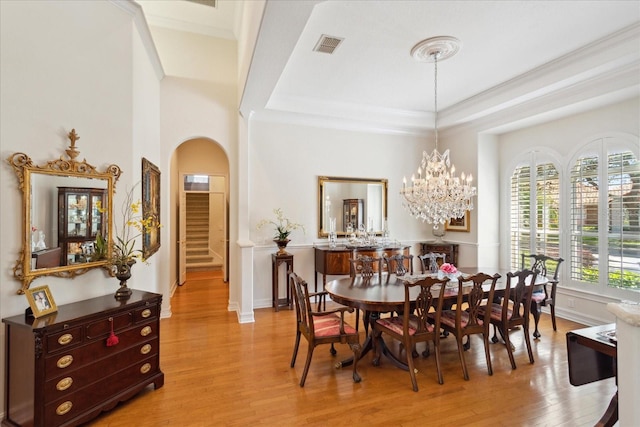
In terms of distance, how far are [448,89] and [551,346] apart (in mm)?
3541

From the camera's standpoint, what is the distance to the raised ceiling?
2.82 m

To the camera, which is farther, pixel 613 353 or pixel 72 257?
pixel 72 257

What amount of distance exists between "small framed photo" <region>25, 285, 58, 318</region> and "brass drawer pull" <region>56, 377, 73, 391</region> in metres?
0.47

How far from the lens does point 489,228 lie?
221 inches

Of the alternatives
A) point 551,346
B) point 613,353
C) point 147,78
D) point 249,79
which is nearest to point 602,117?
point 551,346

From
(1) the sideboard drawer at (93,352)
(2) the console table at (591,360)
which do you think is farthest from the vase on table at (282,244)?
(2) the console table at (591,360)

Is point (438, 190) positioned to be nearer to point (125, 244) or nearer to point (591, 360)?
point (591, 360)

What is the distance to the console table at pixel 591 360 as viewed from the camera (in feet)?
6.91

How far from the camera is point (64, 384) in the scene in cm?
216

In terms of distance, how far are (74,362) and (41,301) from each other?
0.50 meters

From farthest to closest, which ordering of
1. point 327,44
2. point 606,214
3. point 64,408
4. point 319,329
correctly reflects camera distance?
point 606,214 → point 327,44 → point 319,329 → point 64,408

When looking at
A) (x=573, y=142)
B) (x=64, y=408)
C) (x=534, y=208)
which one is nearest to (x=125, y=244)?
(x=64, y=408)

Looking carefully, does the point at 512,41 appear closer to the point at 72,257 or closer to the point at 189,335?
the point at 72,257

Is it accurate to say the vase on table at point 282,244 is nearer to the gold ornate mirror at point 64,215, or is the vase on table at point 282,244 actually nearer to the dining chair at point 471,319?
the gold ornate mirror at point 64,215
